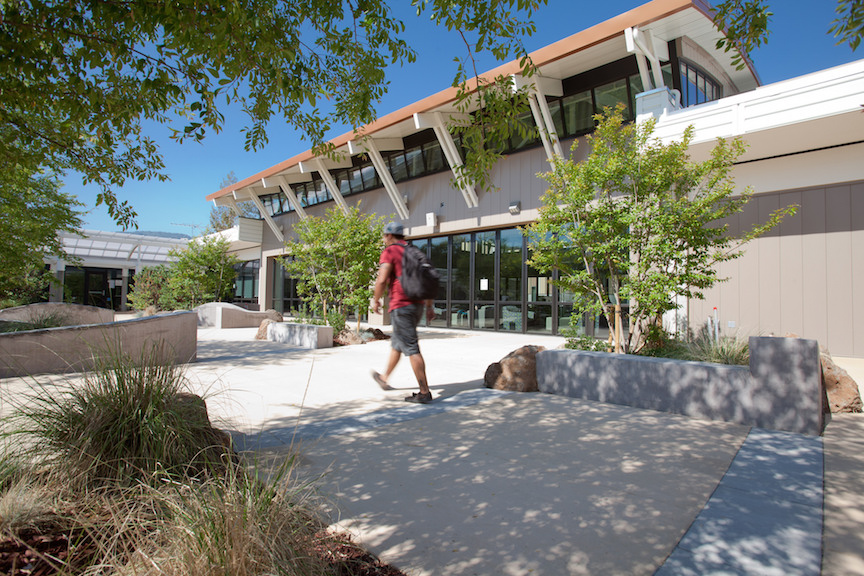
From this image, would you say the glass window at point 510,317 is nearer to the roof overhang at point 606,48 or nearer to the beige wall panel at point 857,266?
the roof overhang at point 606,48

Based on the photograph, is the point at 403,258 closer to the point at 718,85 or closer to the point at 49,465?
the point at 49,465

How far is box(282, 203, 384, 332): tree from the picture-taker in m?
11.6

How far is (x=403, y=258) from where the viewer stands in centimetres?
500

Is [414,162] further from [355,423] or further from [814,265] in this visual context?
[355,423]

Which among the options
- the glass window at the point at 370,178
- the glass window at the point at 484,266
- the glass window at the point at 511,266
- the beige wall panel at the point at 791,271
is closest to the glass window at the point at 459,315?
the glass window at the point at 484,266

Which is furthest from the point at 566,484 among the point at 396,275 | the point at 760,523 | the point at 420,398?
the point at 396,275

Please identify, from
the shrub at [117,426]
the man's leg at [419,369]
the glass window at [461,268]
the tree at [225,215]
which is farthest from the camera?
the tree at [225,215]

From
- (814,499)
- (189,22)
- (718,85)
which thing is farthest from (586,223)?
(718,85)

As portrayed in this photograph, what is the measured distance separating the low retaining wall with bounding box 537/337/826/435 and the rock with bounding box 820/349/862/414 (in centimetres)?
21

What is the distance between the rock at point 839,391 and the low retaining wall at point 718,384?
21 cm

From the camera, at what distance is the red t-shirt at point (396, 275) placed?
5000 millimetres

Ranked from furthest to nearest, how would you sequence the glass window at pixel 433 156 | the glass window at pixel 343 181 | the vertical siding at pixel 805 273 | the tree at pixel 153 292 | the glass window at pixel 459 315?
the tree at pixel 153 292 < the glass window at pixel 343 181 < the glass window at pixel 433 156 < the glass window at pixel 459 315 < the vertical siding at pixel 805 273

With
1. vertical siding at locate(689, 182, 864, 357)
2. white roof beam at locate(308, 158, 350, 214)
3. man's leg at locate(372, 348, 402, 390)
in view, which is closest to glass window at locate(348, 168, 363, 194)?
white roof beam at locate(308, 158, 350, 214)

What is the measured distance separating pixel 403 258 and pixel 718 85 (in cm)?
1255
